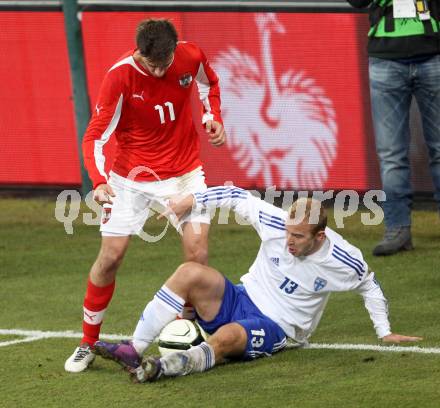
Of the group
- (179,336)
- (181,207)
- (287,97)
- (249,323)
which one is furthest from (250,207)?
(287,97)

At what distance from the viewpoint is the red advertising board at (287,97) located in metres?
11.8

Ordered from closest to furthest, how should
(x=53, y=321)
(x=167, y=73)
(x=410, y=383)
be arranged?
1. (x=410, y=383)
2. (x=167, y=73)
3. (x=53, y=321)

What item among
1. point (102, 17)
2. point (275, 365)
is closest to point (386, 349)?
point (275, 365)

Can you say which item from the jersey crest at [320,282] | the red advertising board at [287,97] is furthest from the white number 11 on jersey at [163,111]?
the red advertising board at [287,97]

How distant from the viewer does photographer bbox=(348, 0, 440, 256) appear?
10188 mm

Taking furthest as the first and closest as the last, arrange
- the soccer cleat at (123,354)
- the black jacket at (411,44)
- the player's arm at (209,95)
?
the black jacket at (411,44)
the player's arm at (209,95)
the soccer cleat at (123,354)

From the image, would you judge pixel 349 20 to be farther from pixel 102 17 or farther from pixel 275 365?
pixel 275 365

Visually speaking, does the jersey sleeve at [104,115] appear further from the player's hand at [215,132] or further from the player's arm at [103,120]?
the player's hand at [215,132]

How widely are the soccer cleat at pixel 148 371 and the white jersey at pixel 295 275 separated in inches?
33.0

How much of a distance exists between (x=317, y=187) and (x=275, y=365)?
4948 mm

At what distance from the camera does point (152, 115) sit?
7984 millimetres

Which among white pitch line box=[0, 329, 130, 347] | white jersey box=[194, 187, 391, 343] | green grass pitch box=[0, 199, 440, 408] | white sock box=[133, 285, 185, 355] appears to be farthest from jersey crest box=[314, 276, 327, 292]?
white pitch line box=[0, 329, 130, 347]

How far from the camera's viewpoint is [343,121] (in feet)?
38.9

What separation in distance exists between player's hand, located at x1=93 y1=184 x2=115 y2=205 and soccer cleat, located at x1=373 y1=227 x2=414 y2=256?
3.65 meters
